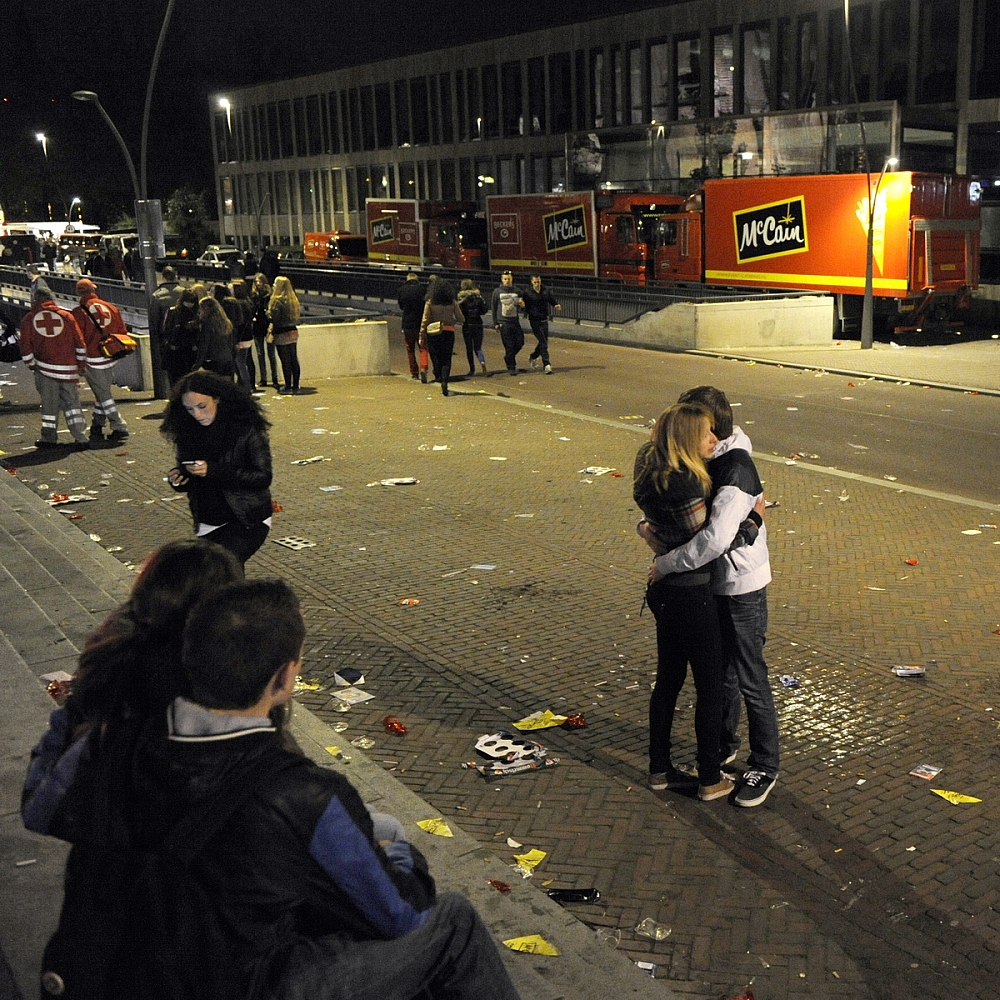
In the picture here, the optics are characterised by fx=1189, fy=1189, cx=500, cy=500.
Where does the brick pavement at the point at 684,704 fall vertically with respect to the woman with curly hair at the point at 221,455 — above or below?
below

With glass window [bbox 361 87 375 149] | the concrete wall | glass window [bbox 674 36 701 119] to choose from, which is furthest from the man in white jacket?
glass window [bbox 361 87 375 149]

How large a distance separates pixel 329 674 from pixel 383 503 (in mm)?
4406

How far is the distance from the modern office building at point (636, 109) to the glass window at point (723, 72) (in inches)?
2.8

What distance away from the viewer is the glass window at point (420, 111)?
6500cm

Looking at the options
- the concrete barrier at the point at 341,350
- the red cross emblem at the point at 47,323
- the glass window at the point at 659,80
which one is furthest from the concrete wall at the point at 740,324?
the glass window at the point at 659,80

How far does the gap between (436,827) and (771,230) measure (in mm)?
28117

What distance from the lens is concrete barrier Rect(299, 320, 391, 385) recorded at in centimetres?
2034

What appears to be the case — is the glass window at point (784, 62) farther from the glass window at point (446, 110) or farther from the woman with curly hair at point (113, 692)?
the woman with curly hair at point (113, 692)

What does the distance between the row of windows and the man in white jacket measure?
23.9 m

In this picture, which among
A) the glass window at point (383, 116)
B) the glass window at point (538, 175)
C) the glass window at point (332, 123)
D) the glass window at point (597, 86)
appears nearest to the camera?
the glass window at point (597, 86)

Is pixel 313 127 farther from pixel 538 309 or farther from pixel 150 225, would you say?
pixel 150 225

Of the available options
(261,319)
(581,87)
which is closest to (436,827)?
(261,319)

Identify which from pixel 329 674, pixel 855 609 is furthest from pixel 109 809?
pixel 855 609

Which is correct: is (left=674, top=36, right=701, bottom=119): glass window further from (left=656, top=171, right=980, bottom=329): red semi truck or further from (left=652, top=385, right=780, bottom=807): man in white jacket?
(left=652, top=385, right=780, bottom=807): man in white jacket
